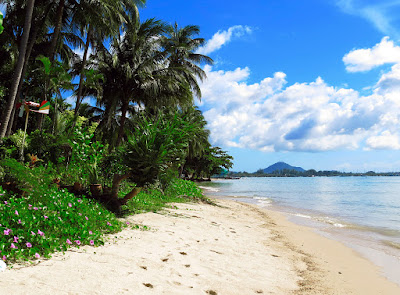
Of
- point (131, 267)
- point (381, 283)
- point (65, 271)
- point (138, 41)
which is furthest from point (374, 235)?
point (138, 41)

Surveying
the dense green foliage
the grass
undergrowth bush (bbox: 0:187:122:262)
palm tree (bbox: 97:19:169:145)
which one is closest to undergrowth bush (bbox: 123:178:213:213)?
the dense green foliage

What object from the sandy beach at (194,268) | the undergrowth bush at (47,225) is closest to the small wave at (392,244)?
the sandy beach at (194,268)

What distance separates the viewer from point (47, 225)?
413 cm

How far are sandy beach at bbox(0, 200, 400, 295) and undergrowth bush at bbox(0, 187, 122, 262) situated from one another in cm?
21

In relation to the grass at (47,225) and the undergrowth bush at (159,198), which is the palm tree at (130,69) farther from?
the grass at (47,225)

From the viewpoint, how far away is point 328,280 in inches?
168

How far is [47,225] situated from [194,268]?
2.17 metres

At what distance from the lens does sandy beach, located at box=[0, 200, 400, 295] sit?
291 cm

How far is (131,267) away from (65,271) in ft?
2.51

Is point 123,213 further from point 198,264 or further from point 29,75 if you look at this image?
point 29,75

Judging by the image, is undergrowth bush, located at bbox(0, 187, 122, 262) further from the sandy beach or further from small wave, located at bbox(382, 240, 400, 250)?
small wave, located at bbox(382, 240, 400, 250)

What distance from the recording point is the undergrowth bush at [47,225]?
335 centimetres

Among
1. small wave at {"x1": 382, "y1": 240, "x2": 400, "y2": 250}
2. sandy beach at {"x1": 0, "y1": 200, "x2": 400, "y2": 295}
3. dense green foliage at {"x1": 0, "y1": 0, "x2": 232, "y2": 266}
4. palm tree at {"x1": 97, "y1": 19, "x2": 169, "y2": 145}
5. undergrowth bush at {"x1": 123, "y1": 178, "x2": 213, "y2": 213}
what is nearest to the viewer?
sandy beach at {"x1": 0, "y1": 200, "x2": 400, "y2": 295}

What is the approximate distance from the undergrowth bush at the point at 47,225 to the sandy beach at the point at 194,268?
0.21 meters
